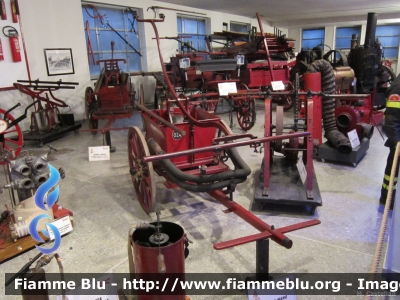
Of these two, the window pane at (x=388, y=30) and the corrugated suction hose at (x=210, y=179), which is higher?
the window pane at (x=388, y=30)

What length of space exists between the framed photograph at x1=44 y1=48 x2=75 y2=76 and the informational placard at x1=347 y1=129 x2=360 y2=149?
5.71 meters

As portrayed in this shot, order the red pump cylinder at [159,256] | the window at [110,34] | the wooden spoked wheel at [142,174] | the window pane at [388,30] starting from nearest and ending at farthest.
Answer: the red pump cylinder at [159,256]
the wooden spoked wheel at [142,174]
the window at [110,34]
the window pane at [388,30]

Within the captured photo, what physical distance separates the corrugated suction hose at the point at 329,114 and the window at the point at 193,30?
6.54 meters

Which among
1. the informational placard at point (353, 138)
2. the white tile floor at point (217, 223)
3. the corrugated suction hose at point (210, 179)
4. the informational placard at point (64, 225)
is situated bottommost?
the white tile floor at point (217, 223)

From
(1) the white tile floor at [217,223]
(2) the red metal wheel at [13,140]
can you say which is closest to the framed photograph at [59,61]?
(2) the red metal wheel at [13,140]

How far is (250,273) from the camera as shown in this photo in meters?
2.13

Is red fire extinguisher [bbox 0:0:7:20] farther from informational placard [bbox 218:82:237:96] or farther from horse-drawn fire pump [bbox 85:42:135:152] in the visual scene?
informational placard [bbox 218:82:237:96]

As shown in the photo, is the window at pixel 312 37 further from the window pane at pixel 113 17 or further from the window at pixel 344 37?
the window pane at pixel 113 17

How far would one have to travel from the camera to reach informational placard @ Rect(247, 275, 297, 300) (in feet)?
5.46

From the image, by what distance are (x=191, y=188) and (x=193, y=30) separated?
972cm

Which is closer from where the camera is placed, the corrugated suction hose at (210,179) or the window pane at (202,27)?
the corrugated suction hose at (210,179)

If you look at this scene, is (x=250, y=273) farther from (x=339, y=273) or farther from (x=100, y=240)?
(x=100, y=240)

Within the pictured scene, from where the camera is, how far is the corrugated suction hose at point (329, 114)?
402 centimetres

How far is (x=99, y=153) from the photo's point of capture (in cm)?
454
